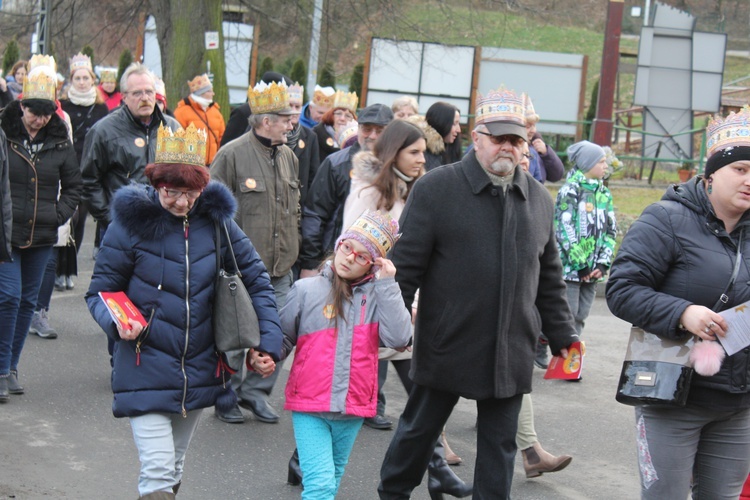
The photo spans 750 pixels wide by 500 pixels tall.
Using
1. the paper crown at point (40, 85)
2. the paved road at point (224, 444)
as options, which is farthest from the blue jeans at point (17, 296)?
the paper crown at point (40, 85)

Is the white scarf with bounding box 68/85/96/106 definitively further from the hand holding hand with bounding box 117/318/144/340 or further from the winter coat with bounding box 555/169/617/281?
the hand holding hand with bounding box 117/318/144/340

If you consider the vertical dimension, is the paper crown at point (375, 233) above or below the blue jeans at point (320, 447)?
above

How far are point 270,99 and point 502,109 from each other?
8.03 feet

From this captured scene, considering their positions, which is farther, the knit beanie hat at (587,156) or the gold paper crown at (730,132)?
the knit beanie hat at (587,156)

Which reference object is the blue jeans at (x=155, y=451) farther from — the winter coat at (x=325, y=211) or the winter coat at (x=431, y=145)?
the winter coat at (x=431, y=145)

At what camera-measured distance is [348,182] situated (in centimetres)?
705

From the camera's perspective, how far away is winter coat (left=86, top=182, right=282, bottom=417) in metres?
4.55

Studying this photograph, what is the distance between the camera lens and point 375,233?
15.9ft

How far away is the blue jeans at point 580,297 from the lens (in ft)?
28.6

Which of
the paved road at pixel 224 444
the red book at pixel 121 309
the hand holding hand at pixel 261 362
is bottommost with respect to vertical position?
the paved road at pixel 224 444

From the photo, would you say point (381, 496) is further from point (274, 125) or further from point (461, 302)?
point (274, 125)

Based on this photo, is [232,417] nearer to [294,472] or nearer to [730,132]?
[294,472]

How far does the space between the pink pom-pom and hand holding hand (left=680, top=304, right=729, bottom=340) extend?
42mm

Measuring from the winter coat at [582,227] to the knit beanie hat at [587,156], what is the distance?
0.22ft
